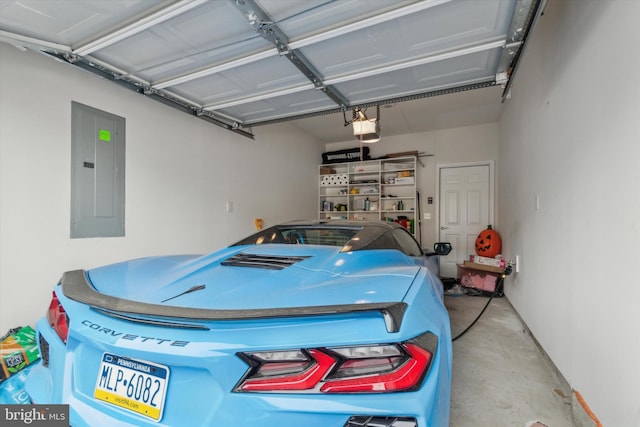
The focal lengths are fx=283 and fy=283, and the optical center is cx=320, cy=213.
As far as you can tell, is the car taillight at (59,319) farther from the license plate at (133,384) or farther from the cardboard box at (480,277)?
the cardboard box at (480,277)

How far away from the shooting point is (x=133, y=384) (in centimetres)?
75

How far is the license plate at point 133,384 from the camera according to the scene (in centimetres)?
72

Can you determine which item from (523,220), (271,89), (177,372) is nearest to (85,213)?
(271,89)

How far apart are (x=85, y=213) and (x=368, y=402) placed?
271 centimetres

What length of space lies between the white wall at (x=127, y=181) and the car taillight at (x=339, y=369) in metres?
2.34

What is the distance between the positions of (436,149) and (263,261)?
5414 millimetres

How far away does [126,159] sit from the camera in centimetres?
264

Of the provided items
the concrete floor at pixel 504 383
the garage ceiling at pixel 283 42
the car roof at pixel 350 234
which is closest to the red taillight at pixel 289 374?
the car roof at pixel 350 234

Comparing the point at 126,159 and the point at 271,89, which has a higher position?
the point at 271,89

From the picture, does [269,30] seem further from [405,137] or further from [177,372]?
[405,137]

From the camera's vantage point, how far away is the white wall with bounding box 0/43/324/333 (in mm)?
1960

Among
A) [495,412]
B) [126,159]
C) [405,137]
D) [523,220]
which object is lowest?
[495,412]

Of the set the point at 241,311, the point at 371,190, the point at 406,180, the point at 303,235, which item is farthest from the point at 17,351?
the point at 406,180

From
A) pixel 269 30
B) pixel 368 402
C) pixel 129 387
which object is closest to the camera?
pixel 368 402
